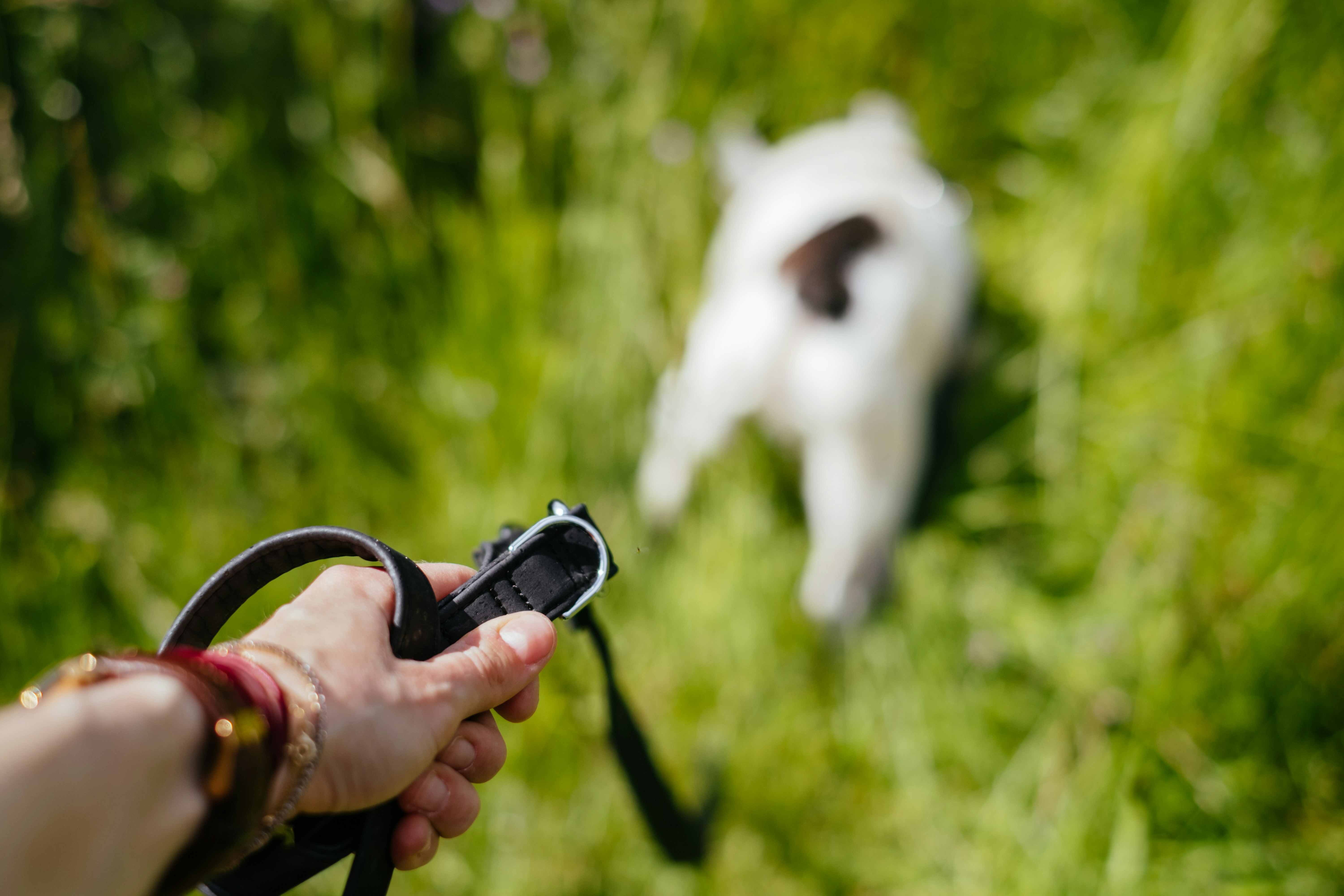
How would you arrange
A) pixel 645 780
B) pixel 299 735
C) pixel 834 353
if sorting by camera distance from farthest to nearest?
pixel 834 353
pixel 645 780
pixel 299 735

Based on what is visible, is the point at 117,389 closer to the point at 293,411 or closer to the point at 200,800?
the point at 293,411

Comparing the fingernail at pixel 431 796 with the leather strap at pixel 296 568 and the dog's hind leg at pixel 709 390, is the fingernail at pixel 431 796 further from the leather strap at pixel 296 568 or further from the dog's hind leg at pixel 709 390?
the dog's hind leg at pixel 709 390

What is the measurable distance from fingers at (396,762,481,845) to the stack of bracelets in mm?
166

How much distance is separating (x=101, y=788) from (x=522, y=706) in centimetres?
38

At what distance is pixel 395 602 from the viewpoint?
593mm

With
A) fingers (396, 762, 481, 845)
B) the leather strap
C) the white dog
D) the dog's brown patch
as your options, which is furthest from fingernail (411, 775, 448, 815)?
the dog's brown patch

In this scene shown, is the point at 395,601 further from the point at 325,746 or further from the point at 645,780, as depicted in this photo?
the point at 645,780

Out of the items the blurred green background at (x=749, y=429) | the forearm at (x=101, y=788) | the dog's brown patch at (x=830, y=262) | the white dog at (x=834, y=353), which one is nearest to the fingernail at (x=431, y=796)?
the forearm at (x=101, y=788)

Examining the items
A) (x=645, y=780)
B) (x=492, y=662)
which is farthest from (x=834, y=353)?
(x=492, y=662)

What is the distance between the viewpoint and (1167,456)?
4.70 ft

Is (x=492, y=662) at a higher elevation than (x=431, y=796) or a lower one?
higher

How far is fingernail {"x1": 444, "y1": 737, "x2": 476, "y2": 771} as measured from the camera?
0.69 m

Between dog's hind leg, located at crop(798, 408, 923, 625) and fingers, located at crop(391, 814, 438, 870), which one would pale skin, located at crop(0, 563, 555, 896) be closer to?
fingers, located at crop(391, 814, 438, 870)

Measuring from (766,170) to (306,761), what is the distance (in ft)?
5.40
